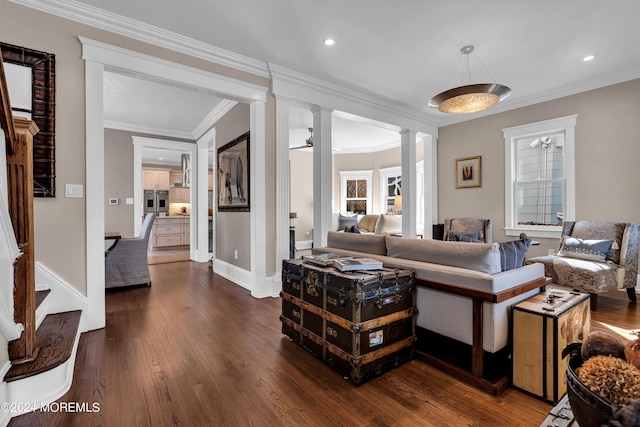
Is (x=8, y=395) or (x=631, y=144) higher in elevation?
(x=631, y=144)

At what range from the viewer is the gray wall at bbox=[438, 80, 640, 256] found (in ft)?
12.7

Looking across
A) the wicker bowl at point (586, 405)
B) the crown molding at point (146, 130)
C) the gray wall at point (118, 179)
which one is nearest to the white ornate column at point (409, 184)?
the crown molding at point (146, 130)

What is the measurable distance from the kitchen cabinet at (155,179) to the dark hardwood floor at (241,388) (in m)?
7.54

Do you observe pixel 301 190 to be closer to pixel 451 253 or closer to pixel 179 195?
pixel 179 195

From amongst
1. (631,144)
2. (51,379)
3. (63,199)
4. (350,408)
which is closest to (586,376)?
(350,408)

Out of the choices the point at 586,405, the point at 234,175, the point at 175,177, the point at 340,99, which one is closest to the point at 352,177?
the point at 340,99

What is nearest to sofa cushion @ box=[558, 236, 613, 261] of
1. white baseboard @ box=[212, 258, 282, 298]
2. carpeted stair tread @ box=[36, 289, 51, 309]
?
white baseboard @ box=[212, 258, 282, 298]

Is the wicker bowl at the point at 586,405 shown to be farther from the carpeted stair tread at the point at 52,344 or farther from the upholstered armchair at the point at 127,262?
the upholstered armchair at the point at 127,262

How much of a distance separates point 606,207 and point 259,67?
4.94 metres

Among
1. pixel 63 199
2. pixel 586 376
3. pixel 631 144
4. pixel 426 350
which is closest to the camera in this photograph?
pixel 586 376

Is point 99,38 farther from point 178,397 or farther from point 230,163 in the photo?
point 178,397

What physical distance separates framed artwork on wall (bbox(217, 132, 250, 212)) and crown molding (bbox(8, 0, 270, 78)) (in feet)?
3.00

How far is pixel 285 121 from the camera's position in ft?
12.6

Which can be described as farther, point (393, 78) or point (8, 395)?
point (393, 78)
